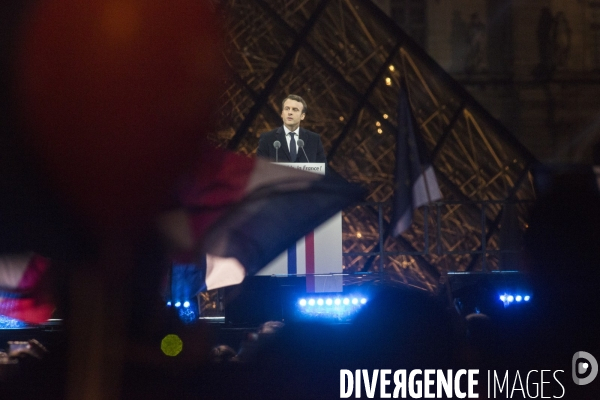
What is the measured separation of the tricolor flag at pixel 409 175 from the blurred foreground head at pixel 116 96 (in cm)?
392

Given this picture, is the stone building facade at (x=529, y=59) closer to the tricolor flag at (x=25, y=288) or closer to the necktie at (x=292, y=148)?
the necktie at (x=292, y=148)

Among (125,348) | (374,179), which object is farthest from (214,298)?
(374,179)

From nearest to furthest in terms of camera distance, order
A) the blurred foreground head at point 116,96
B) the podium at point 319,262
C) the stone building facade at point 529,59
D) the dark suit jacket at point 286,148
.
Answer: the blurred foreground head at point 116,96 < the podium at point 319,262 < the dark suit jacket at point 286,148 < the stone building facade at point 529,59

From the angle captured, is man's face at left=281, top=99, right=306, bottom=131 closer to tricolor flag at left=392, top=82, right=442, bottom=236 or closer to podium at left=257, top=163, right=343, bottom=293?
tricolor flag at left=392, top=82, right=442, bottom=236

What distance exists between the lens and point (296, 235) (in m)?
2.44

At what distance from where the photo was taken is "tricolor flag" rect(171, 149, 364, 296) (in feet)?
7.16

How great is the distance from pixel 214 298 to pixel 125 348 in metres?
2.58

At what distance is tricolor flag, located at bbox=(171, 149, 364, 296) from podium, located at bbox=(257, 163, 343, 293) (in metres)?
2.32

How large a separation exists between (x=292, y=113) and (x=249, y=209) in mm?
3627

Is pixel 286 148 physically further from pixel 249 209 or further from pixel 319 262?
pixel 249 209

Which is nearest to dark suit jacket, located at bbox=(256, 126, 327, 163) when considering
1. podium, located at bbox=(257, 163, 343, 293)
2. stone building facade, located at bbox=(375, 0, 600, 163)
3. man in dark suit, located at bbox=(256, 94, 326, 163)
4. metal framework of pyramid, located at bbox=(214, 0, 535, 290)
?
man in dark suit, located at bbox=(256, 94, 326, 163)

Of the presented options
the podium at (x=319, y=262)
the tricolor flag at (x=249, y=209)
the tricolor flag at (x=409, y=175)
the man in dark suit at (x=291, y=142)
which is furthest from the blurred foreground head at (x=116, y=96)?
the tricolor flag at (x=409, y=175)

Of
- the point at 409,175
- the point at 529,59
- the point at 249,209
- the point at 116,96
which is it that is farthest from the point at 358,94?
the point at 529,59

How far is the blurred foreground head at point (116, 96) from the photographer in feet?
6.05
